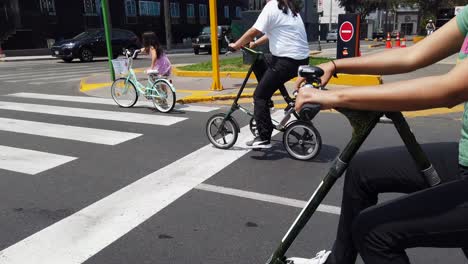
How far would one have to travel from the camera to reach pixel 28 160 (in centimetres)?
532

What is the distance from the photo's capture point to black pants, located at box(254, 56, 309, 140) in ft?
16.5

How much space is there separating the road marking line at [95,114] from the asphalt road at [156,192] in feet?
0.34

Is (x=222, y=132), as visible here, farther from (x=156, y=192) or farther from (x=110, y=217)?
(x=110, y=217)

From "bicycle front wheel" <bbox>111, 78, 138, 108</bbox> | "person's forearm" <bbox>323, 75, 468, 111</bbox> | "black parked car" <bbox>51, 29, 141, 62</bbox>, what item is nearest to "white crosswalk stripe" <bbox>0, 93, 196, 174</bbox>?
"bicycle front wheel" <bbox>111, 78, 138, 108</bbox>

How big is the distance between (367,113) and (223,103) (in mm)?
7444

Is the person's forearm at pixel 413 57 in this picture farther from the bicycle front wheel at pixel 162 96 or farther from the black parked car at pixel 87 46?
the black parked car at pixel 87 46

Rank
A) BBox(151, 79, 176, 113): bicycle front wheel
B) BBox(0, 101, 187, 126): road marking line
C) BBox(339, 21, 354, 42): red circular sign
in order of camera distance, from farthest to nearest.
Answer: BBox(339, 21, 354, 42): red circular sign
BBox(151, 79, 176, 113): bicycle front wheel
BBox(0, 101, 187, 126): road marking line

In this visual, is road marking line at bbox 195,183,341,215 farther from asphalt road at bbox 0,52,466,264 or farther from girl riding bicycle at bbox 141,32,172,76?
girl riding bicycle at bbox 141,32,172,76

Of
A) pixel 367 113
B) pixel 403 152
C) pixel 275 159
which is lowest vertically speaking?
pixel 275 159

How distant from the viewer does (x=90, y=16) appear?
115 ft

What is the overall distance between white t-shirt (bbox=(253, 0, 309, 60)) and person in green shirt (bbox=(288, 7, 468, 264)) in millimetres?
2955

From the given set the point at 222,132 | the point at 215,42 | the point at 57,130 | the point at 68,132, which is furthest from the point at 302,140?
the point at 215,42

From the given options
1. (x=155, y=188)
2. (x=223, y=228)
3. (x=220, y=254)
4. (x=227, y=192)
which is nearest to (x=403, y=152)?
(x=220, y=254)

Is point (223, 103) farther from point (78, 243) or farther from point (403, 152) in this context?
point (403, 152)
